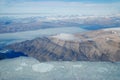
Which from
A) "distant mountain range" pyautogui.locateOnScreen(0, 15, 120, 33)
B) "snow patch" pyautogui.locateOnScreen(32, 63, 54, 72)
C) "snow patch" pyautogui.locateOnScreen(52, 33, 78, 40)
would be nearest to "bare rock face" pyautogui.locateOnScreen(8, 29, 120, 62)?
"snow patch" pyautogui.locateOnScreen(52, 33, 78, 40)

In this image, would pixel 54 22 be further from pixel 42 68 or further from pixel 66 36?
pixel 42 68

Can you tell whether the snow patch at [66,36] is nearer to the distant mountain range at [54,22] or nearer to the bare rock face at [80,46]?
the bare rock face at [80,46]

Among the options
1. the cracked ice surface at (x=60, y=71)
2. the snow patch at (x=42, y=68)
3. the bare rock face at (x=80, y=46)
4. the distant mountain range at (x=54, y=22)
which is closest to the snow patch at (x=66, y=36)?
the bare rock face at (x=80, y=46)

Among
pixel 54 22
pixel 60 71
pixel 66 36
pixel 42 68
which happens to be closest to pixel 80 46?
pixel 66 36

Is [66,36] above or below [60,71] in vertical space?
above

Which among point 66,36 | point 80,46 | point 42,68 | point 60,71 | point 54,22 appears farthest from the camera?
point 54,22
